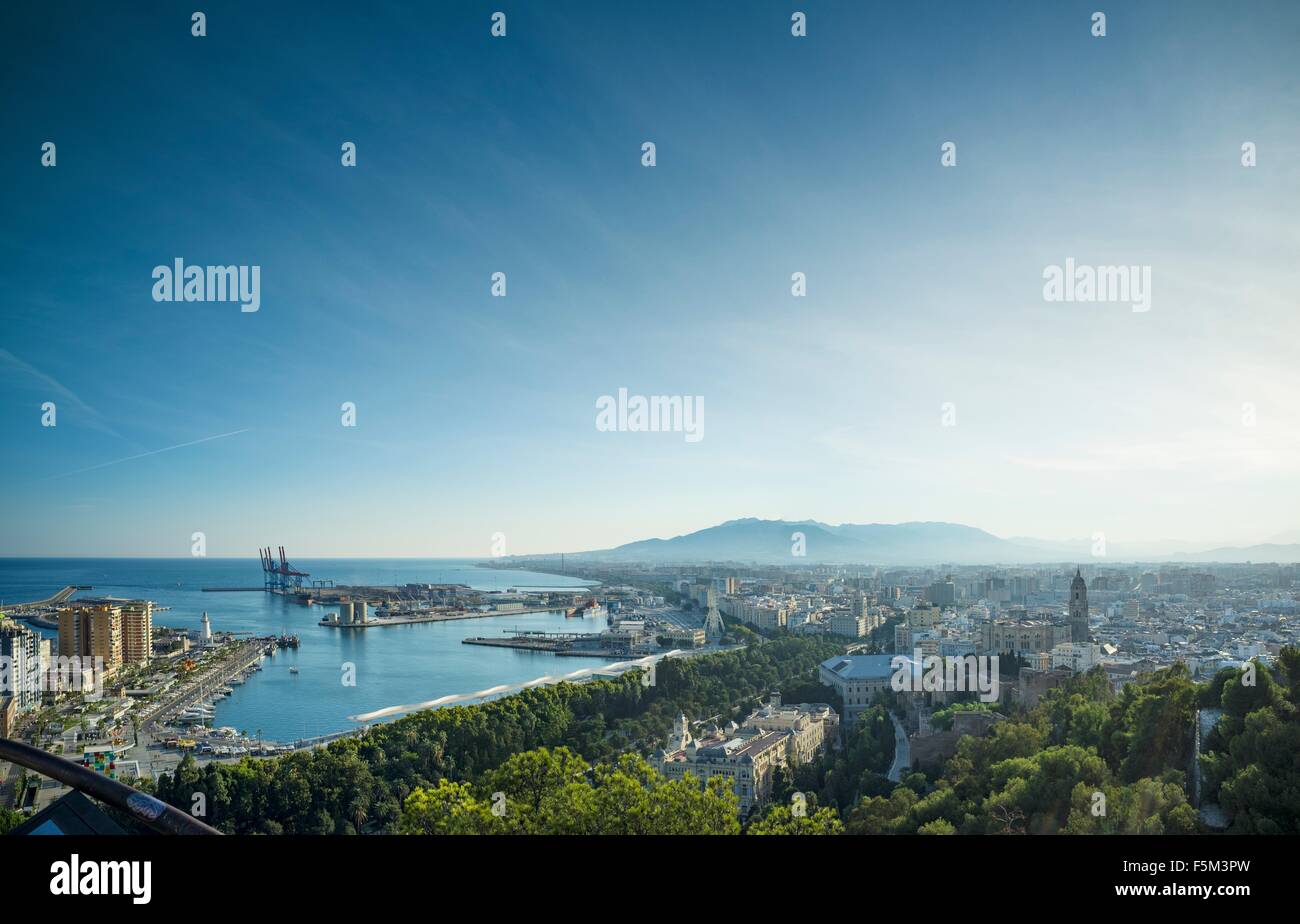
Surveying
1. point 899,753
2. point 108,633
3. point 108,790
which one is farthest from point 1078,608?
point 108,790

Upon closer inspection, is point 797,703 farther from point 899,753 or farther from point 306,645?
point 306,645

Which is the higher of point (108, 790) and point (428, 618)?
point (108, 790)

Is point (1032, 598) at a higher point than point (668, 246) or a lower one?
lower

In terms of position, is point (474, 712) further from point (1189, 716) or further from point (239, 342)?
point (1189, 716)

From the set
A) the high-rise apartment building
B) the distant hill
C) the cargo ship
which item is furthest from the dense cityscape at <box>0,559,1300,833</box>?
the distant hill
